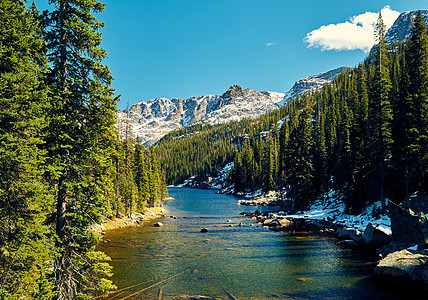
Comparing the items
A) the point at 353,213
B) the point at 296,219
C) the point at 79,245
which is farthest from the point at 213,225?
the point at 79,245

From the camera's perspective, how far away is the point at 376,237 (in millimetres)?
29281

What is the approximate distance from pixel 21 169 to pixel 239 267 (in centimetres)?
1949

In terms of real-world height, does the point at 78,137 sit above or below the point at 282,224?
above

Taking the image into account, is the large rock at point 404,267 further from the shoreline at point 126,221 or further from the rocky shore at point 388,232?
the shoreline at point 126,221

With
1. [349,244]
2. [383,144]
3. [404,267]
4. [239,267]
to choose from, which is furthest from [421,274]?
[383,144]

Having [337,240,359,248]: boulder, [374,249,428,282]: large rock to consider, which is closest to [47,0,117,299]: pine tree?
[374,249,428,282]: large rock

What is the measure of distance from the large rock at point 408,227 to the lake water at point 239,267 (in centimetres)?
353

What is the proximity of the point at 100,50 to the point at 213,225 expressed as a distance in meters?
37.7

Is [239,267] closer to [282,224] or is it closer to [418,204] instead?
[418,204]

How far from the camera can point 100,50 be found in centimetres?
1366

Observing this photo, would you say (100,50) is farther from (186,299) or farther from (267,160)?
(267,160)

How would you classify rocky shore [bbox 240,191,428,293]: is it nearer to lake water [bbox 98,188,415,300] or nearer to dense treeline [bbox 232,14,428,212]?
lake water [bbox 98,188,415,300]

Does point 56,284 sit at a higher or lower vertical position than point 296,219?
higher

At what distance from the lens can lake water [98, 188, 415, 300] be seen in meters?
18.8
